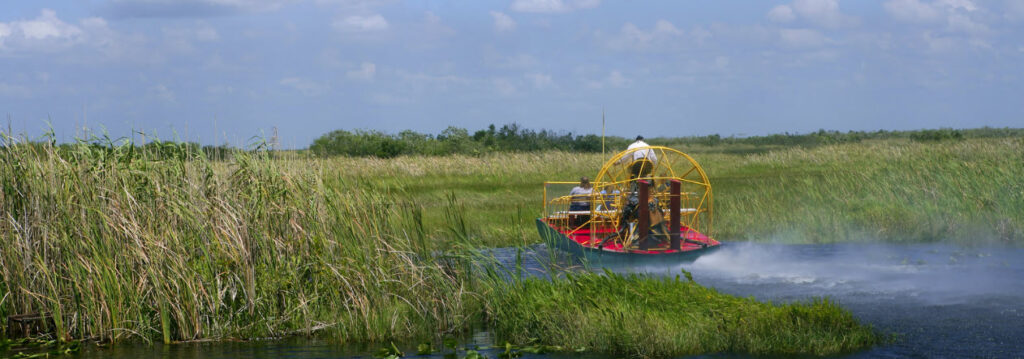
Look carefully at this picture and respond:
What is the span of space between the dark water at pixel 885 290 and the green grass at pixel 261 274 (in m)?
0.38

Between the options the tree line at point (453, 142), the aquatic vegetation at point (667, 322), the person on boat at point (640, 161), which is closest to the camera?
the aquatic vegetation at point (667, 322)

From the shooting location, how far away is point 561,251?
16.0 meters

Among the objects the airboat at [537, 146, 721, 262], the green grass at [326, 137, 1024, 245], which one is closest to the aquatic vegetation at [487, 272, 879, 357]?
the green grass at [326, 137, 1024, 245]

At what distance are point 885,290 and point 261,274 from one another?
27.3ft

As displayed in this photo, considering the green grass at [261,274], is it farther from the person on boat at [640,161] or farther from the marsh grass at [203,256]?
the person on boat at [640,161]

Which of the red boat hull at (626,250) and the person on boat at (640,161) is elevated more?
the person on boat at (640,161)

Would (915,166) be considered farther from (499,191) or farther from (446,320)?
(446,320)

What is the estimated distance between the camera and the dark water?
9.12 meters

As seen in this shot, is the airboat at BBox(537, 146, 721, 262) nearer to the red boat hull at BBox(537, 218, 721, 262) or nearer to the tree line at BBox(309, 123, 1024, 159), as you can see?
the red boat hull at BBox(537, 218, 721, 262)

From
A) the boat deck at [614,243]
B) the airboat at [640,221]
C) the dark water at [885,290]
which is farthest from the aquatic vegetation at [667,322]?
the boat deck at [614,243]

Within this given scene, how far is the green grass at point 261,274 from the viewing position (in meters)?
9.23

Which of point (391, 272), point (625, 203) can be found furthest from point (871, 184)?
point (391, 272)

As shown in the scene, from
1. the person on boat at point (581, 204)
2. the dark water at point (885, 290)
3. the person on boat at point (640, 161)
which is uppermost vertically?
the person on boat at point (640, 161)

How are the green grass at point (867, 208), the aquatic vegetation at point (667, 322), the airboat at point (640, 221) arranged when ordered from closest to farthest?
the aquatic vegetation at point (667, 322), the airboat at point (640, 221), the green grass at point (867, 208)
